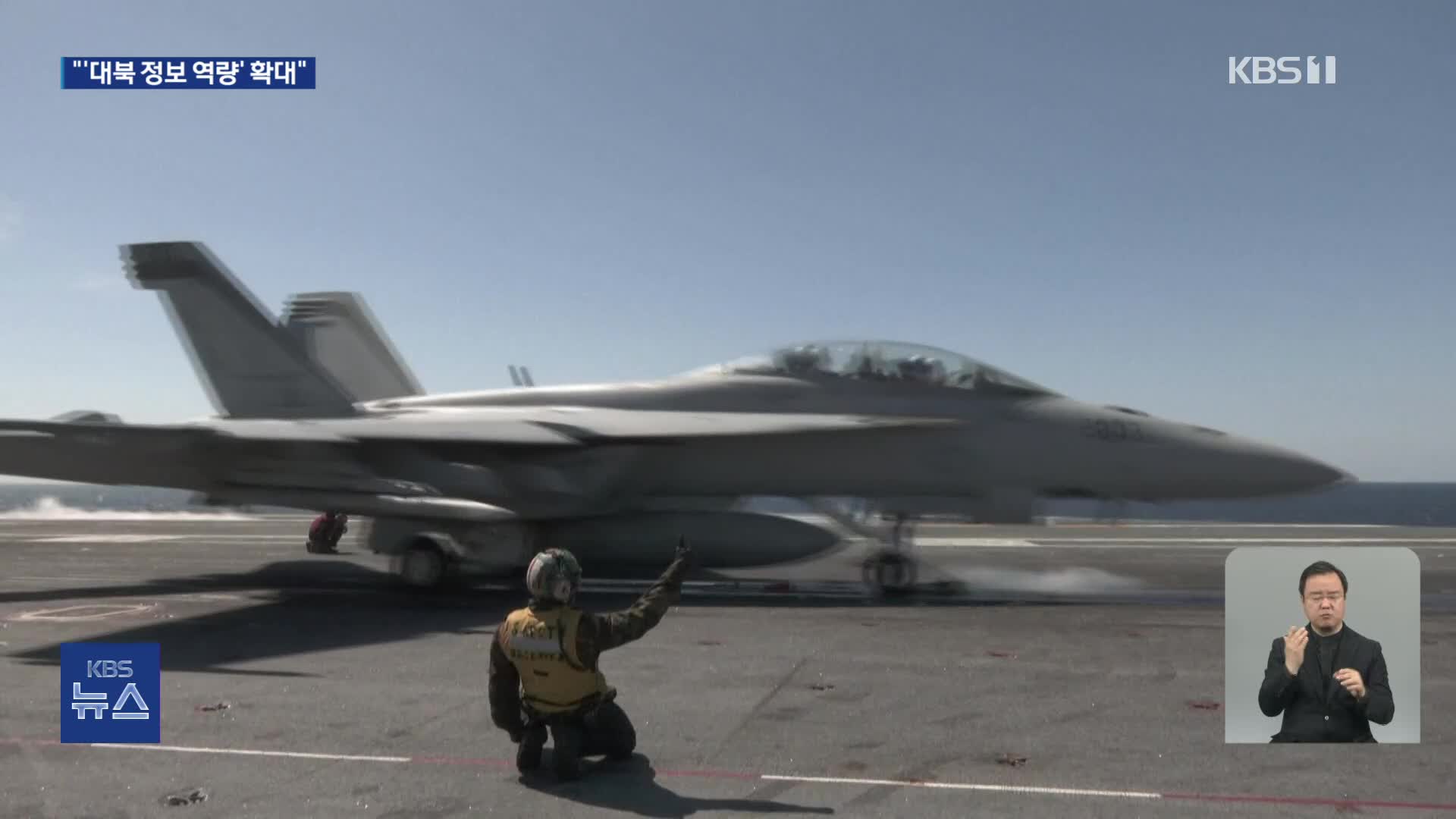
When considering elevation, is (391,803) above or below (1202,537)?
above

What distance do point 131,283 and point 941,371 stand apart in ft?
47.5

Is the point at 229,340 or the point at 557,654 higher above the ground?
the point at 229,340

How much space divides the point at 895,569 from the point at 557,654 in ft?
30.3

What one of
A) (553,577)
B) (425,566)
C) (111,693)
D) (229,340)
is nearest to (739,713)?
(553,577)

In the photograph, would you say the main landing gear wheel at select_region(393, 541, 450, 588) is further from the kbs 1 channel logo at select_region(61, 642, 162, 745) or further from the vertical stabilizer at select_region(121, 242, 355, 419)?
the kbs 1 channel logo at select_region(61, 642, 162, 745)

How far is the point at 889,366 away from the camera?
45.6ft

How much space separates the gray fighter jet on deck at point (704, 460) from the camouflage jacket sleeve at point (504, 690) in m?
8.11

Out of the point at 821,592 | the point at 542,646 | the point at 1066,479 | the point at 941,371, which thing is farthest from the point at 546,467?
the point at 542,646

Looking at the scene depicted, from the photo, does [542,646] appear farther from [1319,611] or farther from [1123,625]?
[1123,625]

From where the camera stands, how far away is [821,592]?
13945 millimetres

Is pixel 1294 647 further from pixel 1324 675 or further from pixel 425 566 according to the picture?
pixel 425 566

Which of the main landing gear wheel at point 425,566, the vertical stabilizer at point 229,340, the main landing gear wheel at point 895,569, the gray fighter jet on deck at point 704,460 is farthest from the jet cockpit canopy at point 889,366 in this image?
the vertical stabilizer at point 229,340

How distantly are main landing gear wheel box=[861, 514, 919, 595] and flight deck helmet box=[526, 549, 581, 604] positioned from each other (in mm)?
8985

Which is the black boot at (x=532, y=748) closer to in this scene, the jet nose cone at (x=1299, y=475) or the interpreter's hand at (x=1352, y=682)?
the interpreter's hand at (x=1352, y=682)
